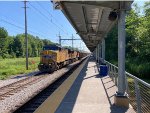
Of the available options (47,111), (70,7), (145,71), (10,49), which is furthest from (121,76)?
(10,49)

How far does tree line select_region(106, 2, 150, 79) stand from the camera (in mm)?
38369

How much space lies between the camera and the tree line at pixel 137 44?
3837 cm

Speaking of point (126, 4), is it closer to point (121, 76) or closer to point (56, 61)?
point (121, 76)

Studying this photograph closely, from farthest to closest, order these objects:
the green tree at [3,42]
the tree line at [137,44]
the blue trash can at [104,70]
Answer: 1. the green tree at [3,42]
2. the tree line at [137,44]
3. the blue trash can at [104,70]

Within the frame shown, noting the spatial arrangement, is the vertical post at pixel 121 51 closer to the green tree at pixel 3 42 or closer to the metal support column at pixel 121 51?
the metal support column at pixel 121 51

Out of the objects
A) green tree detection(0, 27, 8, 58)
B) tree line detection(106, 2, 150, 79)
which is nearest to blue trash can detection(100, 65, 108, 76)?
tree line detection(106, 2, 150, 79)

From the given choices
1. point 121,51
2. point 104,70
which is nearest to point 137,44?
point 104,70

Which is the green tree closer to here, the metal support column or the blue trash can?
the blue trash can

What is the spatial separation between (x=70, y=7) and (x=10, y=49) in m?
139

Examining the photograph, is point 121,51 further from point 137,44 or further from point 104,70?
point 137,44

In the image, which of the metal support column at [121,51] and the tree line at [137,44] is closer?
the metal support column at [121,51]

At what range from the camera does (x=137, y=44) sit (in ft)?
162

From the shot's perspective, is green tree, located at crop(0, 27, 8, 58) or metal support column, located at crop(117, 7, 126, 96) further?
green tree, located at crop(0, 27, 8, 58)

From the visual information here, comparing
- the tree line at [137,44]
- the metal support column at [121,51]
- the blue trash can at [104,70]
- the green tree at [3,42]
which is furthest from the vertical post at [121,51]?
the green tree at [3,42]
